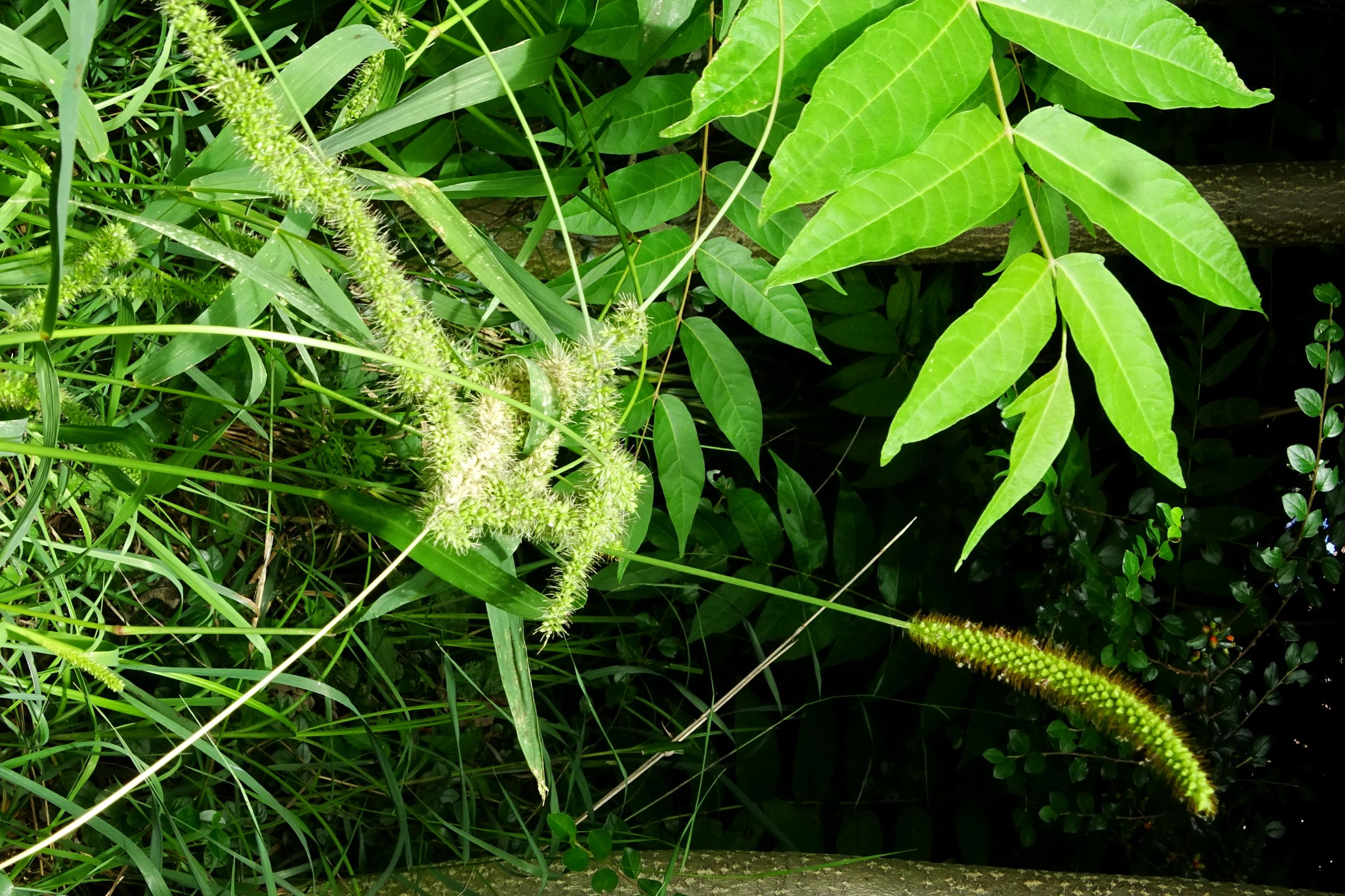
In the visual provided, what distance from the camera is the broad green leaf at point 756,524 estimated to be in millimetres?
1148

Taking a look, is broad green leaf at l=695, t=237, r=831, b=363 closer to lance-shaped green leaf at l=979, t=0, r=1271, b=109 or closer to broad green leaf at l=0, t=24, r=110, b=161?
lance-shaped green leaf at l=979, t=0, r=1271, b=109

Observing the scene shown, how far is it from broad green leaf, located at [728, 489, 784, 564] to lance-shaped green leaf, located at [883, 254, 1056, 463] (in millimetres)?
635

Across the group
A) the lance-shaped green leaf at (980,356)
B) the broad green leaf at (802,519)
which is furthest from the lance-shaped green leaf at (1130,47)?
the broad green leaf at (802,519)

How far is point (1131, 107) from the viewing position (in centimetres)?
126

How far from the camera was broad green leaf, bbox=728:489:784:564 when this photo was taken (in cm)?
115

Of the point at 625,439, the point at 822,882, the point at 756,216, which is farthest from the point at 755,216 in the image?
the point at 822,882

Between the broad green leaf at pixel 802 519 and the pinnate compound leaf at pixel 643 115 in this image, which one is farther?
the broad green leaf at pixel 802 519

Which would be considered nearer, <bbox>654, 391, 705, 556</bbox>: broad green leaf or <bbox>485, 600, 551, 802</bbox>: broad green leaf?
<bbox>485, 600, 551, 802</bbox>: broad green leaf

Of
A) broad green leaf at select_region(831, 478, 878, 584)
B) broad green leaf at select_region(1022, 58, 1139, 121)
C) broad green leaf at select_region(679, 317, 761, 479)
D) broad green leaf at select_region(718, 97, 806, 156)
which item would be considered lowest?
broad green leaf at select_region(831, 478, 878, 584)

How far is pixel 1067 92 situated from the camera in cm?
80

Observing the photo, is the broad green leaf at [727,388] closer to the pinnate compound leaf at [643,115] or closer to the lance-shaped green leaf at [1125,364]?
the pinnate compound leaf at [643,115]

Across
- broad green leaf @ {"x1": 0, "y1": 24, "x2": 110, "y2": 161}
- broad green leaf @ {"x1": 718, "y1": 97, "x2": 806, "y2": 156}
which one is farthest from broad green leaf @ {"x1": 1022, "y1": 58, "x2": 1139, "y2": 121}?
broad green leaf @ {"x1": 0, "y1": 24, "x2": 110, "y2": 161}

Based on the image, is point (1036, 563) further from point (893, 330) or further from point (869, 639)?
point (893, 330)

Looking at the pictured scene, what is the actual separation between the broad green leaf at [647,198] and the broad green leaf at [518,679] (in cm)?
37
